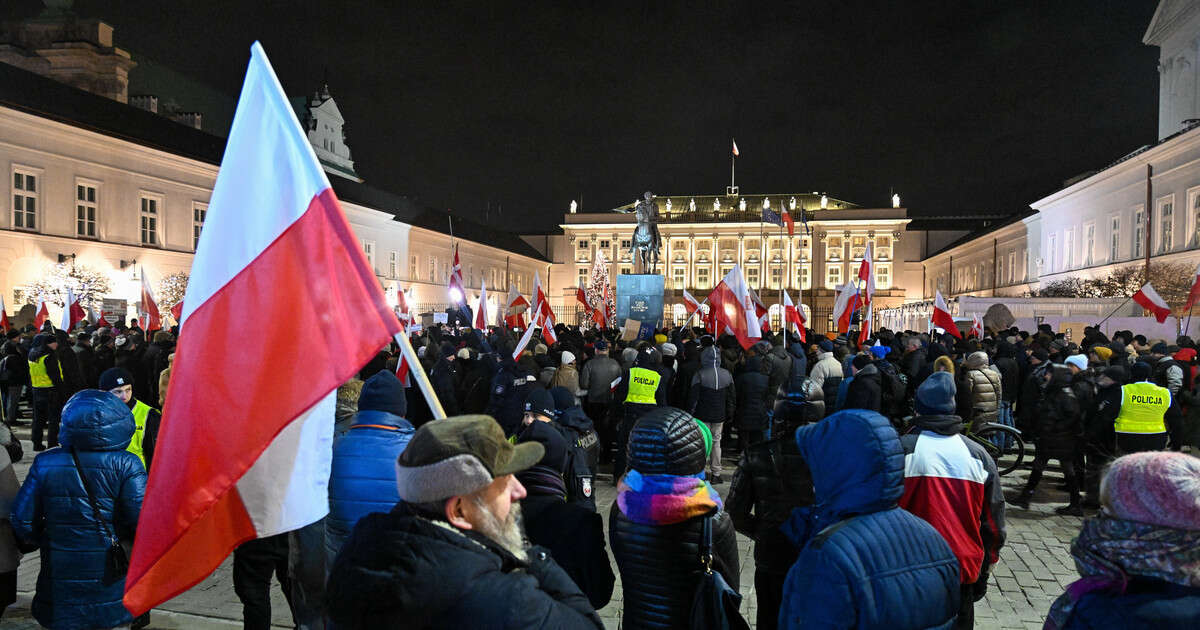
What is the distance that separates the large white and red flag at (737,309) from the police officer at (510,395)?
5.16 meters

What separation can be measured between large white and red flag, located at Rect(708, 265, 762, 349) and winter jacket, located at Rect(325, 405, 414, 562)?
28.7 feet

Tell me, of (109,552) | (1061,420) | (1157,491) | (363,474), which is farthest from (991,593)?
(109,552)

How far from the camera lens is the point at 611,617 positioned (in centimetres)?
507

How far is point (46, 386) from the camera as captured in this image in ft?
34.6

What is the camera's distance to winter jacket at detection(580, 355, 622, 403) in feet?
33.5

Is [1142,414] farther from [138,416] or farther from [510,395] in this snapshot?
[138,416]

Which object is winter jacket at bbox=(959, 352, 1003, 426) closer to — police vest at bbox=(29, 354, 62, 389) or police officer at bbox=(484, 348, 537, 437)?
police officer at bbox=(484, 348, 537, 437)

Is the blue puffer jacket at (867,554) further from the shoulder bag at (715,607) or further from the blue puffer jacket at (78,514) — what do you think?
the blue puffer jacket at (78,514)

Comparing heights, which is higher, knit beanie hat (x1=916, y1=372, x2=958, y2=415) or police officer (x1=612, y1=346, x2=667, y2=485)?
knit beanie hat (x1=916, y1=372, x2=958, y2=415)

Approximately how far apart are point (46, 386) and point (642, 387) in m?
8.41

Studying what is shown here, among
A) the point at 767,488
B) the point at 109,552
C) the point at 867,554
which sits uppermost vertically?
the point at 867,554

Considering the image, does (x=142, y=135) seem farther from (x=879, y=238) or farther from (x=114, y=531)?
(x=879, y=238)

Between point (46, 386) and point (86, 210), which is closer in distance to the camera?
point (46, 386)

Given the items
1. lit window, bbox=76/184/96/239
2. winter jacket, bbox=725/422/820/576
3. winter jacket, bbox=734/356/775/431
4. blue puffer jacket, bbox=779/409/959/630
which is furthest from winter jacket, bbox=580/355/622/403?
lit window, bbox=76/184/96/239
